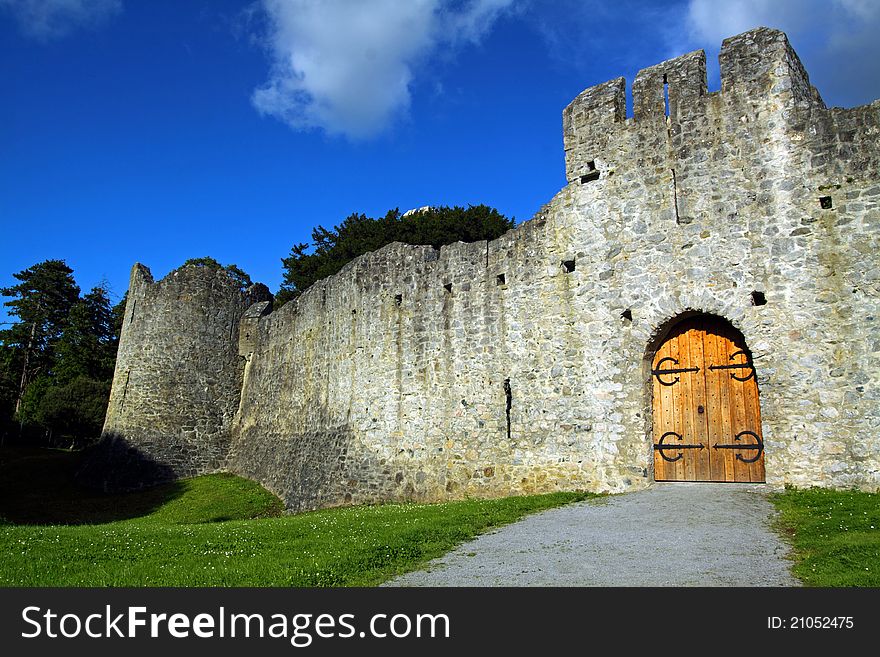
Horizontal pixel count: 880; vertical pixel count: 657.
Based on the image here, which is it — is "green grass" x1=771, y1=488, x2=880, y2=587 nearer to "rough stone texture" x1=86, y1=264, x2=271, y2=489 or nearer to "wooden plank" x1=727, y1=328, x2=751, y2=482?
"wooden plank" x1=727, y1=328, x2=751, y2=482

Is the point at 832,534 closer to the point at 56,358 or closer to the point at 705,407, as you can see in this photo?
the point at 705,407

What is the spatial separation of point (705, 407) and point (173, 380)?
19.7 metres

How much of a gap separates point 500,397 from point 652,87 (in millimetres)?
7195

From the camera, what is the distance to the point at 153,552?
9102 millimetres

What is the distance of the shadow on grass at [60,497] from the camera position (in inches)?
757

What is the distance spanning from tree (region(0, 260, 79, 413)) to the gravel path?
45399 millimetres

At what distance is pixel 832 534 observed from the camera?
8047mm

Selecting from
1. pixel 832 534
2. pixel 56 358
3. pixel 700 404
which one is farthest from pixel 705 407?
pixel 56 358

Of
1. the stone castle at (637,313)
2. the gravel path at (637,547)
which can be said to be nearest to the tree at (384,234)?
the stone castle at (637,313)

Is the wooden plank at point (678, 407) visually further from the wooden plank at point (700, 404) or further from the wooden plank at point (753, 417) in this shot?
the wooden plank at point (753, 417)

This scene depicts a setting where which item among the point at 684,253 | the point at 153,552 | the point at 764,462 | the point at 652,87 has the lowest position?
the point at 153,552

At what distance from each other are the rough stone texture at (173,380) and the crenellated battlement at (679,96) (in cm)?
1706

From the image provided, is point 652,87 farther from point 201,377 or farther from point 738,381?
point 201,377

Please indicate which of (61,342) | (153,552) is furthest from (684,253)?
(61,342)
